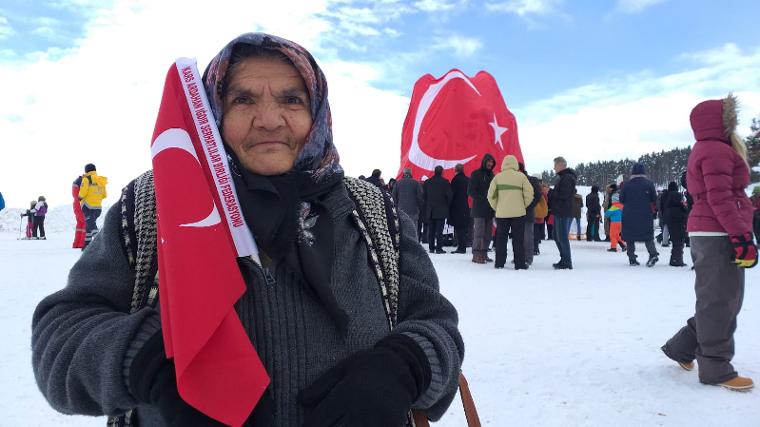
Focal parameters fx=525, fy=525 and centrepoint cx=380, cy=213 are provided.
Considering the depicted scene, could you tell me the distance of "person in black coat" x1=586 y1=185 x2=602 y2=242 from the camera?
47.7 ft

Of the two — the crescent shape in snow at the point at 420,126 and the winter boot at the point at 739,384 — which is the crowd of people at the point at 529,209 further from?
the crescent shape in snow at the point at 420,126

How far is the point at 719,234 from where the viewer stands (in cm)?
326

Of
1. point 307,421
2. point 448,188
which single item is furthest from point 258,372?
point 448,188

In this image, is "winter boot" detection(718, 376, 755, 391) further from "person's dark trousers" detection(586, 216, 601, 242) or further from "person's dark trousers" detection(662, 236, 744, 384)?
"person's dark trousers" detection(586, 216, 601, 242)

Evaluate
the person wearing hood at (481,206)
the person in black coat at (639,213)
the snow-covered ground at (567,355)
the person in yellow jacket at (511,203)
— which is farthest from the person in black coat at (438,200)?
the snow-covered ground at (567,355)

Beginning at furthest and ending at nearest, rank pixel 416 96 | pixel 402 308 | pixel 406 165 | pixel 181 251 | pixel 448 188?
pixel 416 96 → pixel 406 165 → pixel 448 188 → pixel 402 308 → pixel 181 251

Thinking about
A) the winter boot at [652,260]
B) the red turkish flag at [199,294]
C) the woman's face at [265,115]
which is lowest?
the winter boot at [652,260]

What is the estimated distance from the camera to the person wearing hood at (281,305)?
1.12 meters

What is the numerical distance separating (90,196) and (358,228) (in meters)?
10.6

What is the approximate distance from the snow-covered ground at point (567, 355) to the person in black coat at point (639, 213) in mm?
1544

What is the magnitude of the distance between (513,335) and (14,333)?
4.02 meters

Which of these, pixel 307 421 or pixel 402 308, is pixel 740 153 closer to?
pixel 402 308

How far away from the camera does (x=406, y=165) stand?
16203 millimetres

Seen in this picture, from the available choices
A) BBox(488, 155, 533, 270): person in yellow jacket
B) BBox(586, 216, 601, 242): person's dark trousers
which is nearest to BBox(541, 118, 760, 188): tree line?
BBox(586, 216, 601, 242): person's dark trousers
